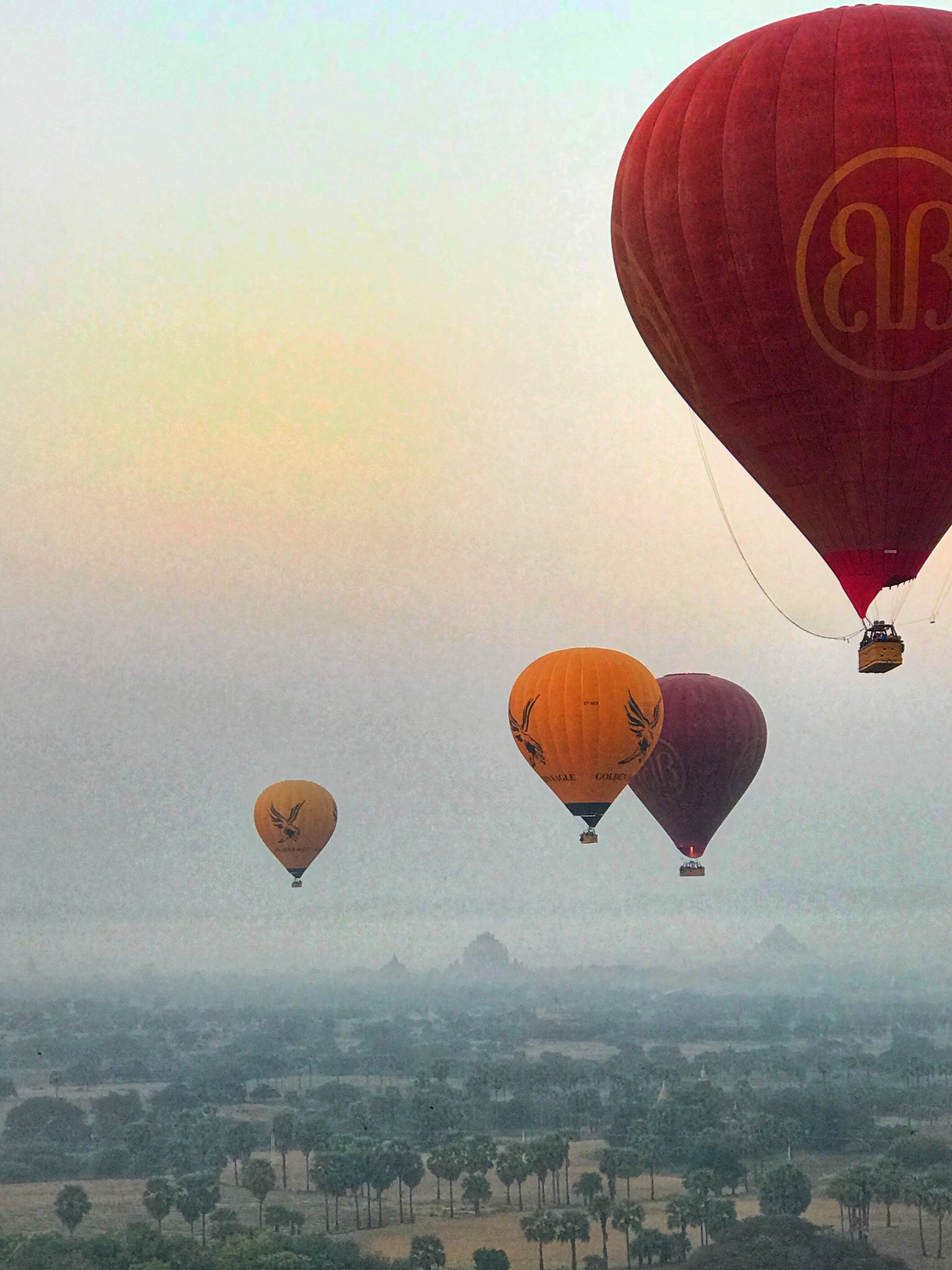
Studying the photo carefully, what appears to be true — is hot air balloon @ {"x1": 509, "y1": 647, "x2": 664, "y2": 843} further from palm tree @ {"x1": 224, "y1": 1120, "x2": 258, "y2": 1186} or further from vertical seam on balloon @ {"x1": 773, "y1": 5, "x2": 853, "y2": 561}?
palm tree @ {"x1": 224, "y1": 1120, "x2": 258, "y2": 1186}

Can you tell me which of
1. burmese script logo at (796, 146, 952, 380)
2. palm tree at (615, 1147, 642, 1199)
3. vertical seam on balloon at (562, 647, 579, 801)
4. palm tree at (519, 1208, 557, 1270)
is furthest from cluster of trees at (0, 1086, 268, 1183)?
burmese script logo at (796, 146, 952, 380)

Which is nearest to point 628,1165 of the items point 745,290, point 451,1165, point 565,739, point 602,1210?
point 451,1165

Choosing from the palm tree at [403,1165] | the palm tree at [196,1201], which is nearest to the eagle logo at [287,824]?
the palm tree at [196,1201]

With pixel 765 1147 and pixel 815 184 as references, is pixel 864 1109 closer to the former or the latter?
pixel 765 1147

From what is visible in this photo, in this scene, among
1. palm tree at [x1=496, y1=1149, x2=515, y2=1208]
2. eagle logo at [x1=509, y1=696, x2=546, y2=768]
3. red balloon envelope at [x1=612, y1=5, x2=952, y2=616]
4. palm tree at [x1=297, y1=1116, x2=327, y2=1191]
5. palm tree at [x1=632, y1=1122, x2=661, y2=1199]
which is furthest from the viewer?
palm tree at [x1=297, y1=1116, x2=327, y2=1191]

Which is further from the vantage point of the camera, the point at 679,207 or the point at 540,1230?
the point at 540,1230

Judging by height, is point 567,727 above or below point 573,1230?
above

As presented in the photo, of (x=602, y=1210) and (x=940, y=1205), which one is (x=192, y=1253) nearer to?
(x=602, y=1210)
